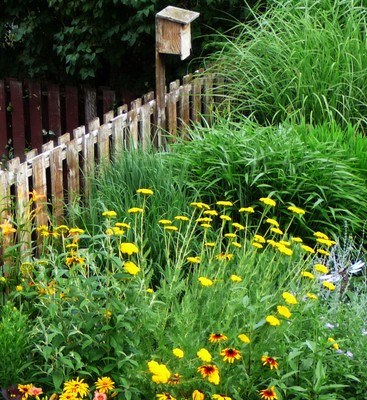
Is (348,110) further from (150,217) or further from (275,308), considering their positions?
(275,308)

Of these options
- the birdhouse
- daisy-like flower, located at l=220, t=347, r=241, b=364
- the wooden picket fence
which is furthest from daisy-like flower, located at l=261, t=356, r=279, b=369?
the birdhouse

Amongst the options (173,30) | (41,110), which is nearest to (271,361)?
(173,30)

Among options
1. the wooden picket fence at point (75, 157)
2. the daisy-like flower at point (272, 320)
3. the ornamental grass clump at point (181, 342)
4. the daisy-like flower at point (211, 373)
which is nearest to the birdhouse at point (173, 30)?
the wooden picket fence at point (75, 157)

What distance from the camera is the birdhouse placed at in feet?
21.1

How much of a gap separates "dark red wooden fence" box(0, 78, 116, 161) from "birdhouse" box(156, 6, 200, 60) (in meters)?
1.84

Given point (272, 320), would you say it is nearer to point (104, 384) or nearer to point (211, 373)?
point (211, 373)

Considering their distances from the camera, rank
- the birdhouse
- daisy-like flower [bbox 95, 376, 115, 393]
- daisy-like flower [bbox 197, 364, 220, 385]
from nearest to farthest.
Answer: daisy-like flower [bbox 197, 364, 220, 385] → daisy-like flower [bbox 95, 376, 115, 393] → the birdhouse

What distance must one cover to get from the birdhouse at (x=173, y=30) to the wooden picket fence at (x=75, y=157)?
1.14 feet

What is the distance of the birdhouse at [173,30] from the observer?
6.42 m

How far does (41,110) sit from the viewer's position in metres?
8.61

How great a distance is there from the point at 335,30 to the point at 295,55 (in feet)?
1.53

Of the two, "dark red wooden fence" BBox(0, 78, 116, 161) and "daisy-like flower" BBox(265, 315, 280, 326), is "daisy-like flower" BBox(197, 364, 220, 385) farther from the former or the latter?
"dark red wooden fence" BBox(0, 78, 116, 161)

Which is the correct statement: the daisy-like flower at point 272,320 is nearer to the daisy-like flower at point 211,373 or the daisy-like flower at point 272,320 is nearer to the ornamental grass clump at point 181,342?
the ornamental grass clump at point 181,342

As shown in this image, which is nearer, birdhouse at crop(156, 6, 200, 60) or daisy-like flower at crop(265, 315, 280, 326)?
daisy-like flower at crop(265, 315, 280, 326)
